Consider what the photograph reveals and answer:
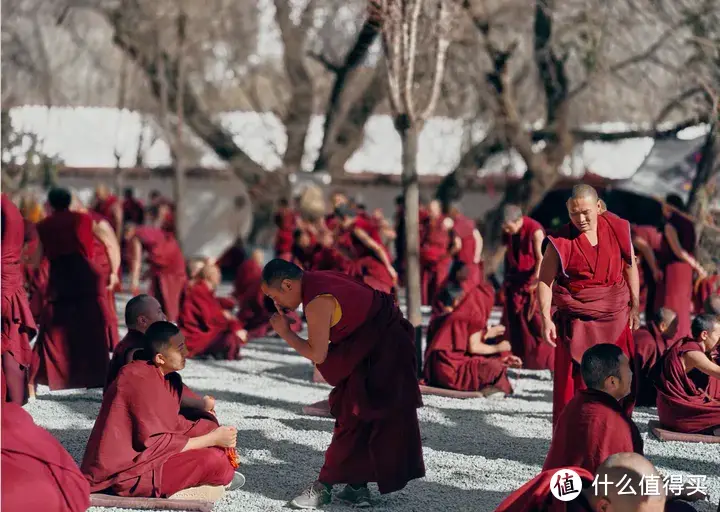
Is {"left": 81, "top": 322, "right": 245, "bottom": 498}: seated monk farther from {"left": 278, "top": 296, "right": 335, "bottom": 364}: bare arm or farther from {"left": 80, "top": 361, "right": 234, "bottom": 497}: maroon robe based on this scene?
{"left": 278, "top": 296, "right": 335, "bottom": 364}: bare arm

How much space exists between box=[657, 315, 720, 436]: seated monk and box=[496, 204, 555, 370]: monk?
2.40 m

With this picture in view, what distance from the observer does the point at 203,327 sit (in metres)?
10.2

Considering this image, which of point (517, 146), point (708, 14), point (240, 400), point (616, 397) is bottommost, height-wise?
point (240, 400)

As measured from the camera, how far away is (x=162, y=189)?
74.8ft

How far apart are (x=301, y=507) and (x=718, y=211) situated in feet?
28.7

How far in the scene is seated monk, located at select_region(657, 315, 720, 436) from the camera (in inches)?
251

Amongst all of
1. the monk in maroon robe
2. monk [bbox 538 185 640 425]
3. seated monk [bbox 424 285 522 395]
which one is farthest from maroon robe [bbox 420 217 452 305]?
monk [bbox 538 185 640 425]

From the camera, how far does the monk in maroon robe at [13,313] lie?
6633 millimetres

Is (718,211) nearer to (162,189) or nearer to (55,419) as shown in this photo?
(55,419)

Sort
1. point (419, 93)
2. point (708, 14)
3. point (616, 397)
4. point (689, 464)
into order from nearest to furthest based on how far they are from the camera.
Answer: point (616, 397), point (689, 464), point (419, 93), point (708, 14)

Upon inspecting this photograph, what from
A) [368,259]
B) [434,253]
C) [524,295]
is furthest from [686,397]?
[434,253]

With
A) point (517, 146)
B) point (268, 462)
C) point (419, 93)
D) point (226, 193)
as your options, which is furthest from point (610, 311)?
point (226, 193)

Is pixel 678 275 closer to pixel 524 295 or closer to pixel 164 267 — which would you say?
pixel 524 295

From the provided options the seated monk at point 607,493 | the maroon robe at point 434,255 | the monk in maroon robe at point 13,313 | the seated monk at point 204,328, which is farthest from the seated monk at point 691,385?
the maroon robe at point 434,255
